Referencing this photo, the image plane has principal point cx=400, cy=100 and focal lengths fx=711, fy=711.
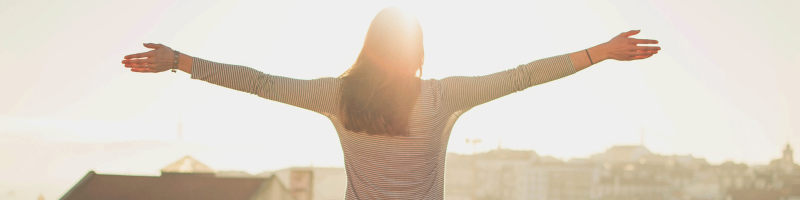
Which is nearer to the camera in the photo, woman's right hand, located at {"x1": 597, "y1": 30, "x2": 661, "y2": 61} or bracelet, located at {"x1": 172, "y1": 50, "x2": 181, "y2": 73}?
bracelet, located at {"x1": 172, "y1": 50, "x2": 181, "y2": 73}

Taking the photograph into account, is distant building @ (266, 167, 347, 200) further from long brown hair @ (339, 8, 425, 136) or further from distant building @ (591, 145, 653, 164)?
long brown hair @ (339, 8, 425, 136)

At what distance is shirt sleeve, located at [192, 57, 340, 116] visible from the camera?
1.99 meters

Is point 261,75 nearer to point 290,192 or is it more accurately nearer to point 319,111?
point 319,111

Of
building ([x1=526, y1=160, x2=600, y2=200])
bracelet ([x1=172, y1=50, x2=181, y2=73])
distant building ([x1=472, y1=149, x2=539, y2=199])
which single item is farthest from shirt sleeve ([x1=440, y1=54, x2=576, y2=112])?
distant building ([x1=472, y1=149, x2=539, y2=199])

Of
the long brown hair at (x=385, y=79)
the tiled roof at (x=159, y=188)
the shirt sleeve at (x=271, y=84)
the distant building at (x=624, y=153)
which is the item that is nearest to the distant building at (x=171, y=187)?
the tiled roof at (x=159, y=188)

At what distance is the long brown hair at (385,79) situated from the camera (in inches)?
75.9

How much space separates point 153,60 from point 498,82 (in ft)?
3.24

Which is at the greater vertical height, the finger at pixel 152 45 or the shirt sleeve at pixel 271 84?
the finger at pixel 152 45

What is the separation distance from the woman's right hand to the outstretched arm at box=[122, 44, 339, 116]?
82 centimetres

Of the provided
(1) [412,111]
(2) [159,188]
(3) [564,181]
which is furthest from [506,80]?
(3) [564,181]

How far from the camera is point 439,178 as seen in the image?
82.4 inches

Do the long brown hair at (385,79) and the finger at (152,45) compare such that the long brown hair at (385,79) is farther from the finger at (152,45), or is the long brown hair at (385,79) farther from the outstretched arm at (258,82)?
the finger at (152,45)

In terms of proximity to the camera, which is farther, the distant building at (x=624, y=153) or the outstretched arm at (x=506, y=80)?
the distant building at (x=624, y=153)

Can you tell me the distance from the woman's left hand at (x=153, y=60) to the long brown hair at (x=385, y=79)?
503 millimetres
